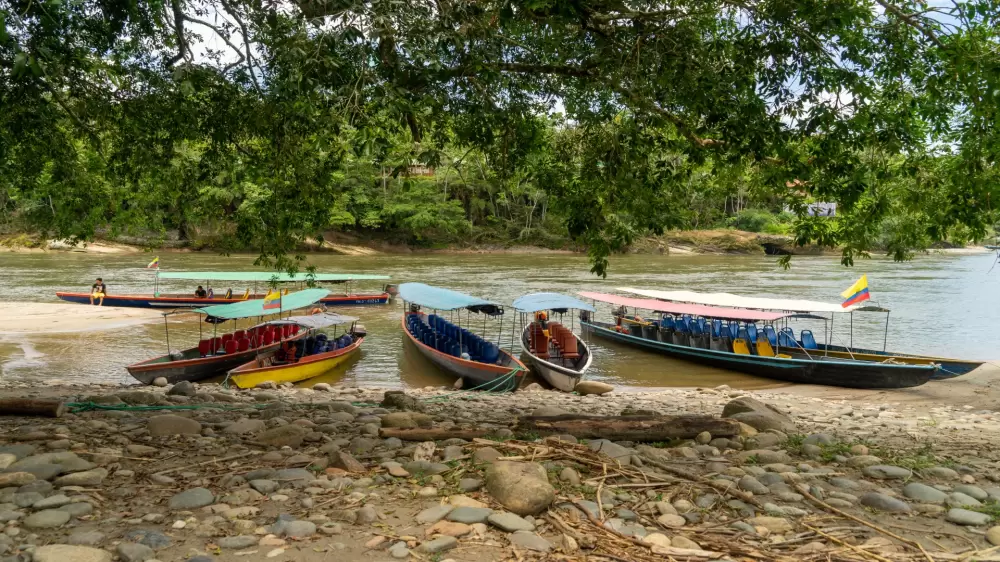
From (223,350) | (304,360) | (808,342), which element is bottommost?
(304,360)

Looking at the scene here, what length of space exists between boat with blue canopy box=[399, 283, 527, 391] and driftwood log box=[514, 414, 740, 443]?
8252mm

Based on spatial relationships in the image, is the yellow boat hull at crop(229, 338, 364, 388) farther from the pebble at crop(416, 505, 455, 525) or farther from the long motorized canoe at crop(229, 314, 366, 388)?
the pebble at crop(416, 505, 455, 525)

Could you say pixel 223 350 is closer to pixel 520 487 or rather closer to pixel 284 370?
pixel 284 370

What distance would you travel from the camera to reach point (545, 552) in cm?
356

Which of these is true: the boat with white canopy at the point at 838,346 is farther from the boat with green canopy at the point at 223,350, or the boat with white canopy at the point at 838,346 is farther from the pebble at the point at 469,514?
the pebble at the point at 469,514

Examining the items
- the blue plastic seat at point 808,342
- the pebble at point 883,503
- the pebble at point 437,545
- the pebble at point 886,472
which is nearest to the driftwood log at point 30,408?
the pebble at point 437,545

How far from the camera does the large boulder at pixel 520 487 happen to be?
4.02m

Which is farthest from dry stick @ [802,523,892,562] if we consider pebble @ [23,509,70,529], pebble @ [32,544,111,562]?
pebble @ [23,509,70,529]

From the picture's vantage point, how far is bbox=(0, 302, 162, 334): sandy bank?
2177cm

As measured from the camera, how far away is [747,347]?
1827cm

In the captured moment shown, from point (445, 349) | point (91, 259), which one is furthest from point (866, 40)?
point (91, 259)

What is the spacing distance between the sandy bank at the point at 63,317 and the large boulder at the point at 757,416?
846 inches

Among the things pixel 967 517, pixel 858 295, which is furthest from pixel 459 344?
pixel 967 517

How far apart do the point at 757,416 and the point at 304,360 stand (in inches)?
449
